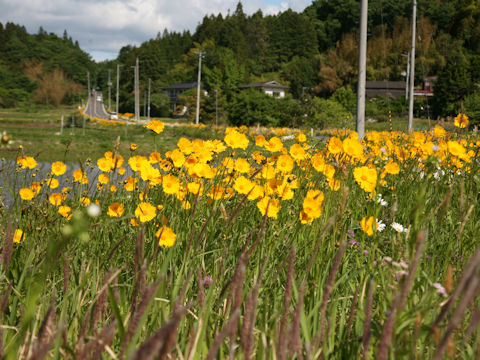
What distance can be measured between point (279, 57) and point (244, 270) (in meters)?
105

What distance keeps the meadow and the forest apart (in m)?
40.8

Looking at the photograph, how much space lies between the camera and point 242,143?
2.42 m

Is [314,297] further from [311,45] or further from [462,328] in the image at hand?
[311,45]

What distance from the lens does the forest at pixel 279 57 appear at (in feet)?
214

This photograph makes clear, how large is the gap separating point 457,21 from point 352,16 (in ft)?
95.1

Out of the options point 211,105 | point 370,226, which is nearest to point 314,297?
point 370,226

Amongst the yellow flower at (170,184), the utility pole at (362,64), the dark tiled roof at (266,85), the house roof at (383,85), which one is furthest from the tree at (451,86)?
the dark tiled roof at (266,85)

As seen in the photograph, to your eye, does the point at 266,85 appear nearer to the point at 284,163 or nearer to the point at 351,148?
the point at 284,163

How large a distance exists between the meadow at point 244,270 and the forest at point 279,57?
40.8 metres

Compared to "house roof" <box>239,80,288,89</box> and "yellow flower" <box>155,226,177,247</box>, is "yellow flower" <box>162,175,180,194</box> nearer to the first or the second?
"yellow flower" <box>155,226,177,247</box>

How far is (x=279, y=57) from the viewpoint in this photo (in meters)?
102

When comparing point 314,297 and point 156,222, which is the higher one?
point 156,222

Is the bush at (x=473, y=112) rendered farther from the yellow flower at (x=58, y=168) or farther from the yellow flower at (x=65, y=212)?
the yellow flower at (x=65, y=212)

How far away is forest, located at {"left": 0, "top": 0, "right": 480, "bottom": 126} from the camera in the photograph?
214 feet
